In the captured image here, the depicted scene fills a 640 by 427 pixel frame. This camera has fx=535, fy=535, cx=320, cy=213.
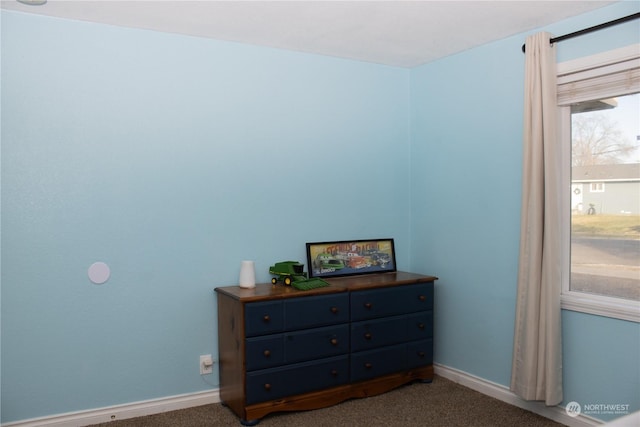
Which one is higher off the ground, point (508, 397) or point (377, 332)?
point (377, 332)

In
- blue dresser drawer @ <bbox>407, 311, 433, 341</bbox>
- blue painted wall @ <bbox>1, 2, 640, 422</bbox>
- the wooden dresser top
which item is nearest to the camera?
blue painted wall @ <bbox>1, 2, 640, 422</bbox>

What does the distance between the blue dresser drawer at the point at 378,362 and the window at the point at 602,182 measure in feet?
3.68

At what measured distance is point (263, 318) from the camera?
10.3 feet

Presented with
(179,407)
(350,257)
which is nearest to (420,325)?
(350,257)

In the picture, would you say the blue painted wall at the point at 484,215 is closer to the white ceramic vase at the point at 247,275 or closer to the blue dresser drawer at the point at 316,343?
the blue dresser drawer at the point at 316,343

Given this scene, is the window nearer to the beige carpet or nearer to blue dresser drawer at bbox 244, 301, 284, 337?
the beige carpet

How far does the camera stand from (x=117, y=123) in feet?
10.3

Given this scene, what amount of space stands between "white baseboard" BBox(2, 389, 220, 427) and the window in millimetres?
2305

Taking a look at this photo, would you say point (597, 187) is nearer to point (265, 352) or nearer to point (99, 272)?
point (265, 352)

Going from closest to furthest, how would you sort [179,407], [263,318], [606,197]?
[606,197] < [263,318] < [179,407]

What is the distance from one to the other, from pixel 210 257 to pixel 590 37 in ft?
8.45

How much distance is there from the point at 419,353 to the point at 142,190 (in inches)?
84.4

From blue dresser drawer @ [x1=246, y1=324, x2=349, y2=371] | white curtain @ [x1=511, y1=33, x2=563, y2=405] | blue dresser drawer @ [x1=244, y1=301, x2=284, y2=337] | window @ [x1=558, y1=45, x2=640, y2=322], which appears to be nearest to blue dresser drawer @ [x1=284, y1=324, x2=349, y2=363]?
blue dresser drawer @ [x1=246, y1=324, x2=349, y2=371]

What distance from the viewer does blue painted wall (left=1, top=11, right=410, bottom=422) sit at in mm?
2930
